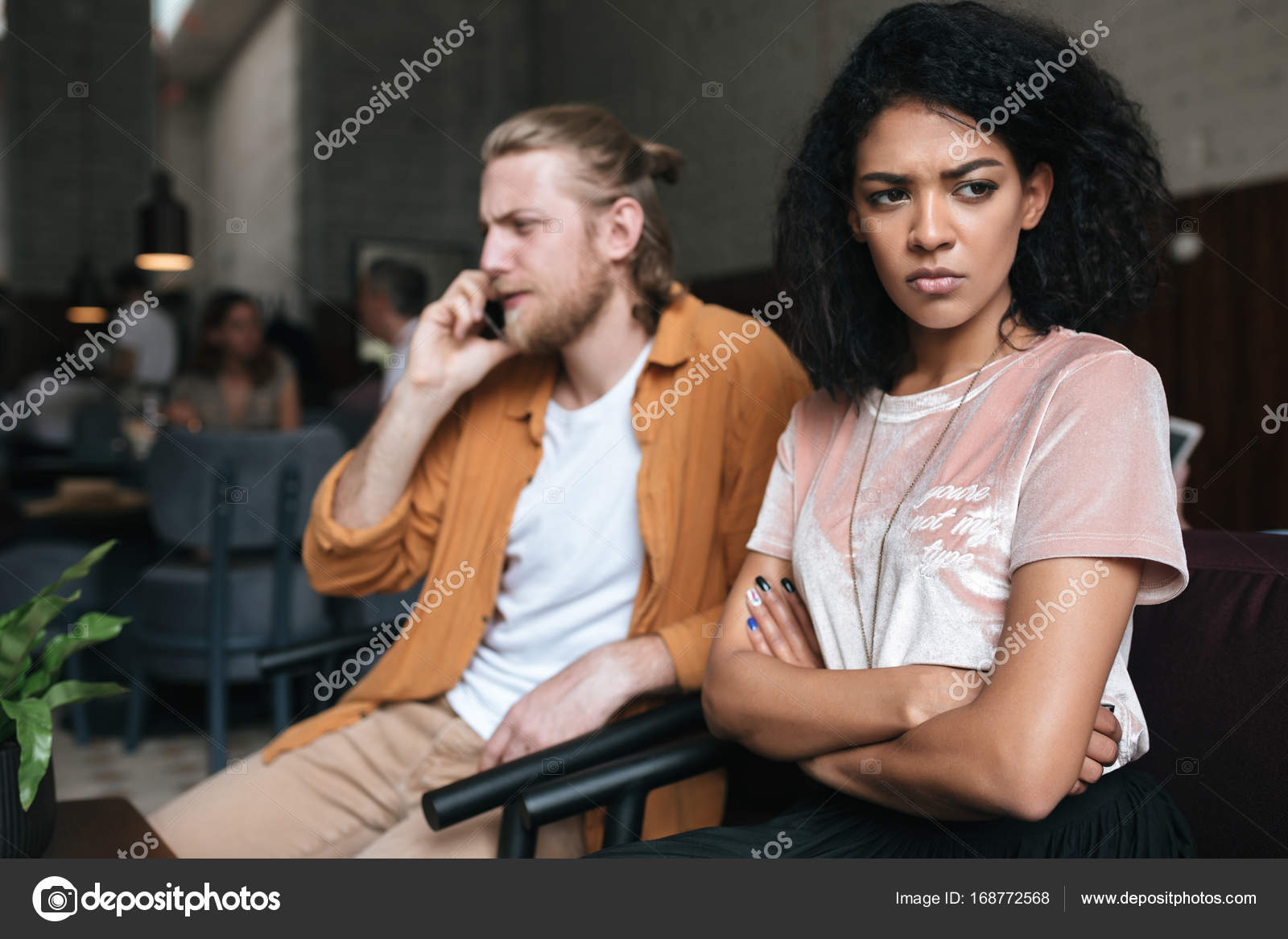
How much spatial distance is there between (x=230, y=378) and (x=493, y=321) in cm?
310

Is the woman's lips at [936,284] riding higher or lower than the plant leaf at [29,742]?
higher

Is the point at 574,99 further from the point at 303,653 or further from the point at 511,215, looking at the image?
the point at 303,653

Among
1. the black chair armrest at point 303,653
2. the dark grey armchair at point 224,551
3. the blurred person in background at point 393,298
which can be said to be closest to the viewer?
the black chair armrest at point 303,653

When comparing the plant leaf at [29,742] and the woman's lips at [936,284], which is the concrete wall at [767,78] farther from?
the plant leaf at [29,742]

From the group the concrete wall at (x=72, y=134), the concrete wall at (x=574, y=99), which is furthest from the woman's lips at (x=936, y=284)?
the concrete wall at (x=72, y=134)

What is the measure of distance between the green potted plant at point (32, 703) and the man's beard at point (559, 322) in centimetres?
71

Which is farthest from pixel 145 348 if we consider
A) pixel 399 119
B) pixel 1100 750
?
pixel 1100 750

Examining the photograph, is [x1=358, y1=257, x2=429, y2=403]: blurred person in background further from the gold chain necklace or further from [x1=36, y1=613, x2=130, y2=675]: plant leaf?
the gold chain necklace

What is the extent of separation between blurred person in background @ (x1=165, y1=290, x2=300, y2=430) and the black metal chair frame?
3.60 metres

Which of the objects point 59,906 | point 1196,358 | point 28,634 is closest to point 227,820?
point 28,634

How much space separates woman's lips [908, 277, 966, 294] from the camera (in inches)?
Answer: 41.4

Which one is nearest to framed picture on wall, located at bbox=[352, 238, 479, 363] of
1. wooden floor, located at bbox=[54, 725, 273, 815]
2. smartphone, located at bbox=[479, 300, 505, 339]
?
wooden floor, located at bbox=[54, 725, 273, 815]

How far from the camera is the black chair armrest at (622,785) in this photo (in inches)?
A: 43.8

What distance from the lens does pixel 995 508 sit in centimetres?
98
